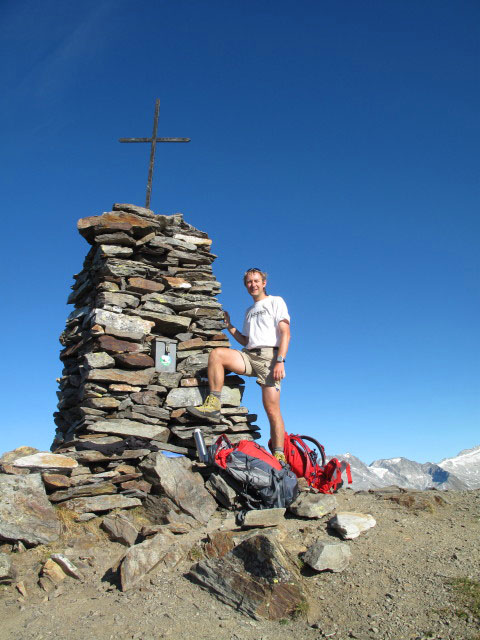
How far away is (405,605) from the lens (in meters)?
4.71

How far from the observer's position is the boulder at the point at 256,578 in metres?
4.82

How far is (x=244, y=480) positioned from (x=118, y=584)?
2244 millimetres

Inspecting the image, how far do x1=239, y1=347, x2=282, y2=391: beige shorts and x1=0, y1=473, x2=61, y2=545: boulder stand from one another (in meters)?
3.75

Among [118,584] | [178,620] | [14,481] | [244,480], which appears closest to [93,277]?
[14,481]

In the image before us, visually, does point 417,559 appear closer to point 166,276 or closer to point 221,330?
point 221,330

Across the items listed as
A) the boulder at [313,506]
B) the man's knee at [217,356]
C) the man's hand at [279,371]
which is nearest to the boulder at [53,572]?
the boulder at [313,506]

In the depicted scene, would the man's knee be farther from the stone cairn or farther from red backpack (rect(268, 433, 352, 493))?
red backpack (rect(268, 433, 352, 493))

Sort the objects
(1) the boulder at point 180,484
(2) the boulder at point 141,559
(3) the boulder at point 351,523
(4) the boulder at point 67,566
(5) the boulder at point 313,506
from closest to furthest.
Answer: (2) the boulder at point 141,559 < (4) the boulder at point 67,566 < (3) the boulder at point 351,523 < (5) the boulder at point 313,506 < (1) the boulder at point 180,484

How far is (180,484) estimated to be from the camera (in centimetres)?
743

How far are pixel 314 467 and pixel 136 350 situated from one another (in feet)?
12.3

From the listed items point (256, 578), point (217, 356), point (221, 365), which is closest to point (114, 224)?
point (217, 356)

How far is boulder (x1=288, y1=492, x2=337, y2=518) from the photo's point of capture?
6812 millimetres

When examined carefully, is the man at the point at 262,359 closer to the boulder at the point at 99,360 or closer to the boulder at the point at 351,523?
the boulder at the point at 99,360

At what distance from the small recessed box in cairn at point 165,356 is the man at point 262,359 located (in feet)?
2.87
